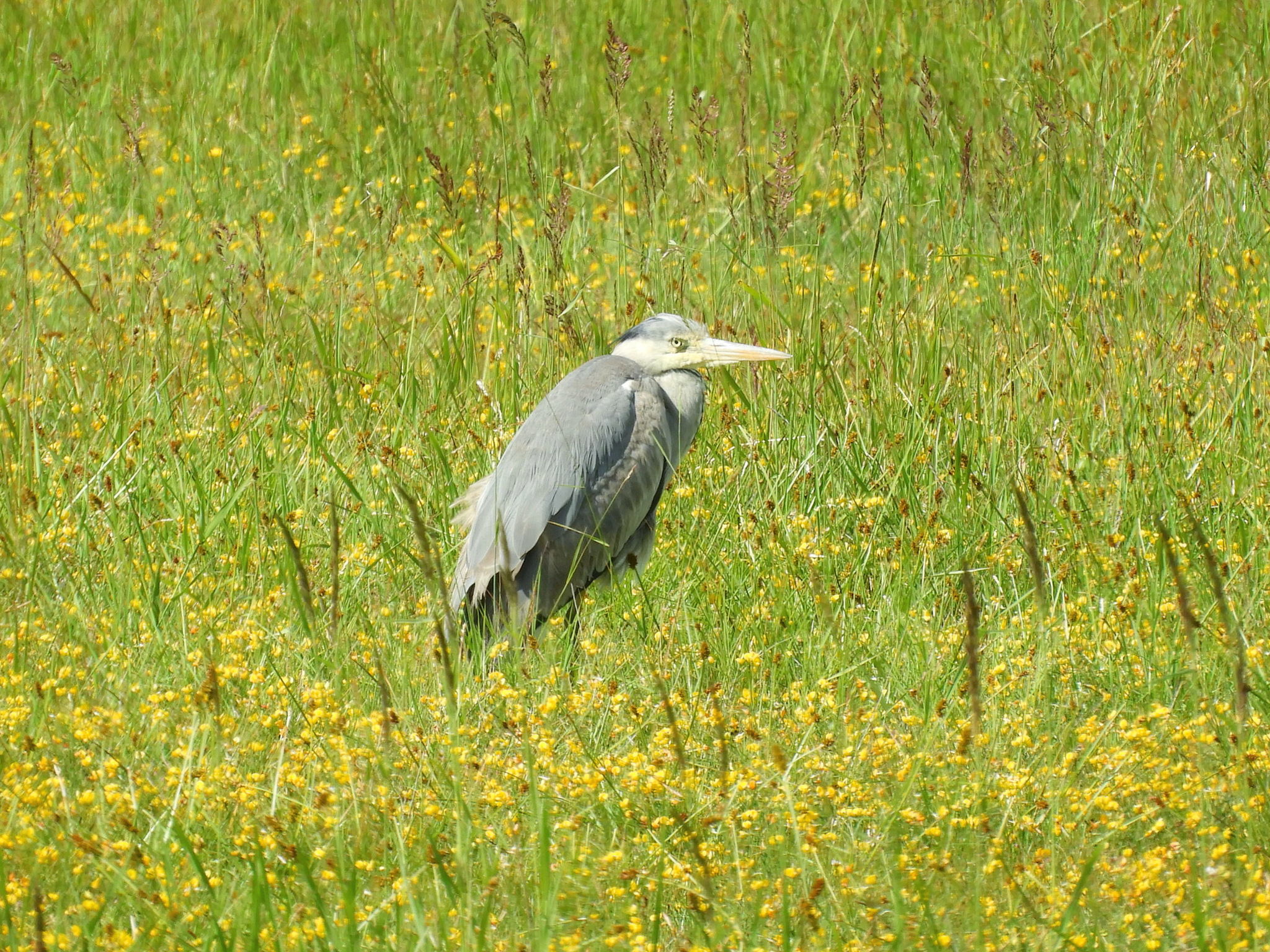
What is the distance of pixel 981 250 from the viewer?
522cm

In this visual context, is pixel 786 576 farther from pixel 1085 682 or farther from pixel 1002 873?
pixel 1002 873

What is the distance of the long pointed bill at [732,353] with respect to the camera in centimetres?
403

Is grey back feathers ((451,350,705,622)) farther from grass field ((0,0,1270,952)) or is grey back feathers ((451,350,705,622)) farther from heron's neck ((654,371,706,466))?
grass field ((0,0,1270,952))

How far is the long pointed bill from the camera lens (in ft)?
13.2

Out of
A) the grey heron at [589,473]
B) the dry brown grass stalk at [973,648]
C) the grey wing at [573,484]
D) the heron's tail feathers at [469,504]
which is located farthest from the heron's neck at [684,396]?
the dry brown grass stalk at [973,648]

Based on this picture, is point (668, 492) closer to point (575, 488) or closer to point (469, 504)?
point (575, 488)

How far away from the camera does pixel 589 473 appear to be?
3.93 metres

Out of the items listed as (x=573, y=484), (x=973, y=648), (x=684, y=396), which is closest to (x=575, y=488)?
(x=573, y=484)

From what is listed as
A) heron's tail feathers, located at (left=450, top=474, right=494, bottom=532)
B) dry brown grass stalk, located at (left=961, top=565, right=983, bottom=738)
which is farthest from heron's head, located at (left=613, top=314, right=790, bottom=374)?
dry brown grass stalk, located at (left=961, top=565, right=983, bottom=738)

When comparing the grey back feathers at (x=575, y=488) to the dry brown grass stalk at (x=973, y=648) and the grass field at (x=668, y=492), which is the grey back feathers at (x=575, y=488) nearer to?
the grass field at (x=668, y=492)

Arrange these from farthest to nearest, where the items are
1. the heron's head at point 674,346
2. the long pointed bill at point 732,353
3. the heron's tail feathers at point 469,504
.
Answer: the heron's head at point 674,346
the long pointed bill at point 732,353
the heron's tail feathers at point 469,504

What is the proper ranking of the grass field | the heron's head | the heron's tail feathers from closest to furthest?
the grass field < the heron's tail feathers < the heron's head

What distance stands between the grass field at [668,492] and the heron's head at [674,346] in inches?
5.9

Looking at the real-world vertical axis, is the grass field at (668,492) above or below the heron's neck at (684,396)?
above
